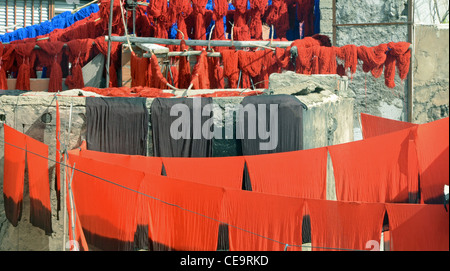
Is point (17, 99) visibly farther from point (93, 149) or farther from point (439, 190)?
point (439, 190)

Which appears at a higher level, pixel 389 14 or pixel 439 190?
pixel 389 14

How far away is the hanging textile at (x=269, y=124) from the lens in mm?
10328

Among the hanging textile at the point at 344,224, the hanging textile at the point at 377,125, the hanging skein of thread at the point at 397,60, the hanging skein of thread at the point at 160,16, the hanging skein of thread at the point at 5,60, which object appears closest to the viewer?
A: the hanging textile at the point at 344,224

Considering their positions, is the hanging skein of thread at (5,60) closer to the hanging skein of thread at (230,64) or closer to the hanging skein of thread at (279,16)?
the hanging skein of thread at (230,64)

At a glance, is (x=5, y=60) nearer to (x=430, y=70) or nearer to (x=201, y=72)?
(x=201, y=72)

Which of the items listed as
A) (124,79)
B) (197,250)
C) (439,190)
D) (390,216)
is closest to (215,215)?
(197,250)

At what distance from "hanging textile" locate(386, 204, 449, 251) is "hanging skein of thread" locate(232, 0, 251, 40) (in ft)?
33.5

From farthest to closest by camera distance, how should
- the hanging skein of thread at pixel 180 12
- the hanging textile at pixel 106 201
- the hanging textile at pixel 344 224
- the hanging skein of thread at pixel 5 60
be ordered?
the hanging skein of thread at pixel 180 12 < the hanging skein of thread at pixel 5 60 < the hanging textile at pixel 344 224 < the hanging textile at pixel 106 201

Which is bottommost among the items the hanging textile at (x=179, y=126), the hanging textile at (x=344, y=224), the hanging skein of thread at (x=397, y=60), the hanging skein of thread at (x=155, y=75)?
the hanging textile at (x=344, y=224)

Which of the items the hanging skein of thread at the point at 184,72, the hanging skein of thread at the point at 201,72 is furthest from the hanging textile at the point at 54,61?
the hanging skein of thread at the point at 201,72

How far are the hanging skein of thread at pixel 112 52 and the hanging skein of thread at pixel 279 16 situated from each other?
16.3 ft

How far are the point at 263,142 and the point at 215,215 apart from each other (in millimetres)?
2213

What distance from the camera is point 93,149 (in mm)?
10000

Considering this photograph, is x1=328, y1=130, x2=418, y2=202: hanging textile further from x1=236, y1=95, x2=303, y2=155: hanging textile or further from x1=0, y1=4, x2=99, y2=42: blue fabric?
x1=0, y1=4, x2=99, y2=42: blue fabric
